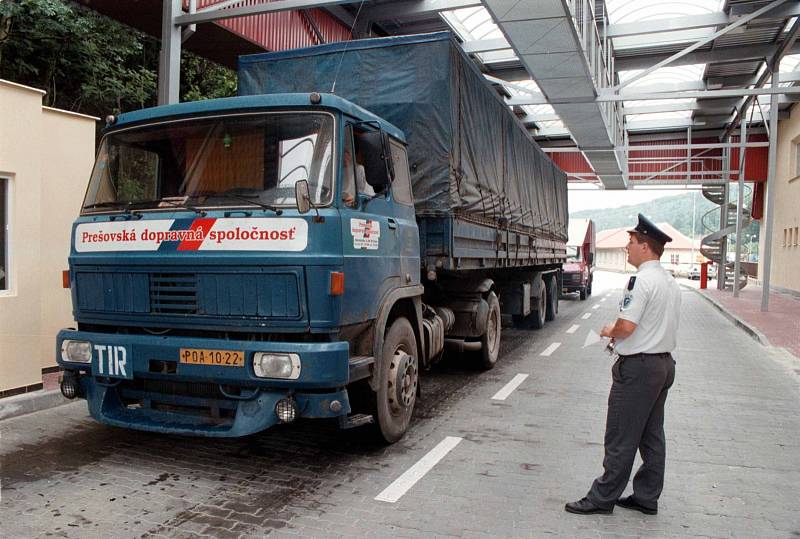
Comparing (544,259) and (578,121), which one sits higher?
(578,121)

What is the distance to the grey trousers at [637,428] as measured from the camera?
387cm

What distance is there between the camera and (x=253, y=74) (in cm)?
709

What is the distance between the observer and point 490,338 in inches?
346

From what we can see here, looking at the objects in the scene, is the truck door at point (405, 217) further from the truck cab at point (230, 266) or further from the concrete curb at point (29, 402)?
the concrete curb at point (29, 402)

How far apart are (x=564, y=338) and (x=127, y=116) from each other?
30.4 ft

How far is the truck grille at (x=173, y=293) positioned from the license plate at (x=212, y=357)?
0.93ft

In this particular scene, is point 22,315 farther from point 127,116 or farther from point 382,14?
point 382,14

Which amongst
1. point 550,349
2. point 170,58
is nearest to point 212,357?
point 170,58

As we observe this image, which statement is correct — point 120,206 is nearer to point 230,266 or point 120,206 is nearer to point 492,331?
point 230,266

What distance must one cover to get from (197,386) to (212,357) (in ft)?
1.22

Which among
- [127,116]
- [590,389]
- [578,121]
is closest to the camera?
[127,116]

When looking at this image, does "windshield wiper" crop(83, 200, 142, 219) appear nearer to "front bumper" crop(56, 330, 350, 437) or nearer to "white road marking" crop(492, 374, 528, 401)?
"front bumper" crop(56, 330, 350, 437)

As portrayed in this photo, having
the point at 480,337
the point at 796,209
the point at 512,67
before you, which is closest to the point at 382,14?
the point at 512,67

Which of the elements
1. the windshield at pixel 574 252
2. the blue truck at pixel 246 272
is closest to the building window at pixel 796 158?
the windshield at pixel 574 252
